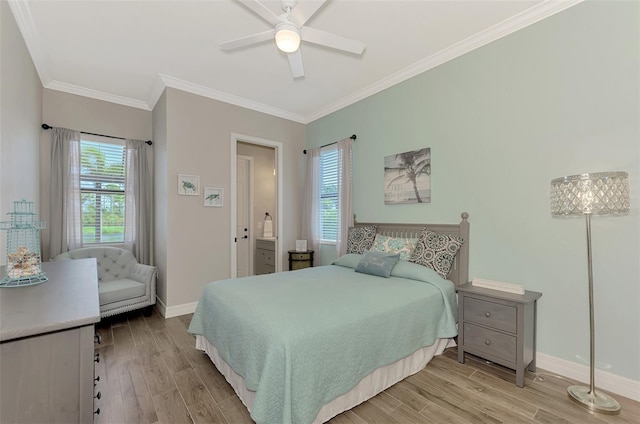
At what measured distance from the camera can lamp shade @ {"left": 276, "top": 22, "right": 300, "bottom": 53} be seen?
A: 6.13ft

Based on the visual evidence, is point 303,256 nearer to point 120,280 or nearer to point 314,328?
point 120,280

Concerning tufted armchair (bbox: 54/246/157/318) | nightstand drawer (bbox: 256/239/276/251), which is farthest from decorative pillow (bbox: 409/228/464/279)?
tufted armchair (bbox: 54/246/157/318)

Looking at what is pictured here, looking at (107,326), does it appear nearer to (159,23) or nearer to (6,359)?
(6,359)

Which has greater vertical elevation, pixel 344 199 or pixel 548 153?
pixel 548 153

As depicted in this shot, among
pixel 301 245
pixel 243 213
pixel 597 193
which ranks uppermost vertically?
pixel 597 193

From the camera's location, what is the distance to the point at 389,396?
6.45ft

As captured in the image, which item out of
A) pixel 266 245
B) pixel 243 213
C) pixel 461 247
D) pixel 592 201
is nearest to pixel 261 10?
pixel 592 201

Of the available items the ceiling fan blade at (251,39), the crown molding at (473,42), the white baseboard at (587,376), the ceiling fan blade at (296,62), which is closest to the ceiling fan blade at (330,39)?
the ceiling fan blade at (296,62)

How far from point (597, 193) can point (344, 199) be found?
2625 mm

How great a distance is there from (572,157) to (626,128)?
32 cm

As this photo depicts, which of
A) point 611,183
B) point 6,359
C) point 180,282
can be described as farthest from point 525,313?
point 180,282

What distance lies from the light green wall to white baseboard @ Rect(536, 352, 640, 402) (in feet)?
0.14

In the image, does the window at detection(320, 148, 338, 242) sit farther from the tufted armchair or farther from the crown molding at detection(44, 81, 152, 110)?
the crown molding at detection(44, 81, 152, 110)

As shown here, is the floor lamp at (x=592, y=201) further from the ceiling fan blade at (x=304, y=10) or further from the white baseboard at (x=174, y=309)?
the white baseboard at (x=174, y=309)
